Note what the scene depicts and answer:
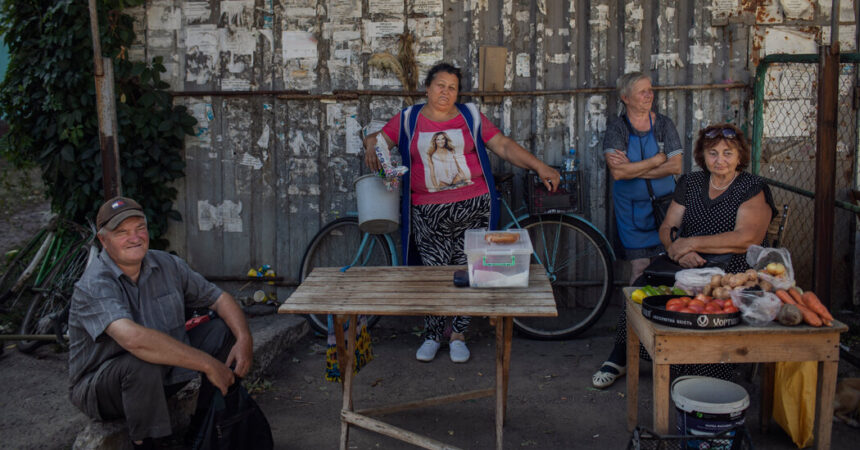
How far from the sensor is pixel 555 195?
5113 mm

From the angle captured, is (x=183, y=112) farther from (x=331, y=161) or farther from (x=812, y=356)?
(x=812, y=356)

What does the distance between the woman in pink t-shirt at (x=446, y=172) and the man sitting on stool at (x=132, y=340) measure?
1.80 m

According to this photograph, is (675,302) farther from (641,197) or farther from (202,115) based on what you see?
(202,115)

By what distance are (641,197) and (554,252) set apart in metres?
0.90

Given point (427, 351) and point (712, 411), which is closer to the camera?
point (712, 411)

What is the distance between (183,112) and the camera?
18.2ft

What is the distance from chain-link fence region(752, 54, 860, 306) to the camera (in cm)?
524

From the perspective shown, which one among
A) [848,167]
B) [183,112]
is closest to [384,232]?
[183,112]

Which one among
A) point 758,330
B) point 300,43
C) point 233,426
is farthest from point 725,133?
point 300,43

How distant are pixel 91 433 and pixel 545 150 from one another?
3.66 m

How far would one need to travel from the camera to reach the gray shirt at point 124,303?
3104 millimetres

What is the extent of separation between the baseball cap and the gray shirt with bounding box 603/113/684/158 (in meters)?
3.05

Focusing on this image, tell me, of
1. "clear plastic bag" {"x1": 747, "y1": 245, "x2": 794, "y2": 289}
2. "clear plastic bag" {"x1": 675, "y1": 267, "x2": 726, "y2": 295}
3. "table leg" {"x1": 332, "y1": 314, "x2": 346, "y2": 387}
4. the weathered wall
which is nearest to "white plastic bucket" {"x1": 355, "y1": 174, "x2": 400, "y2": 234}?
the weathered wall

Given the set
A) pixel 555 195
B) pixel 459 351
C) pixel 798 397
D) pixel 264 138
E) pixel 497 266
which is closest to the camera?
pixel 497 266
